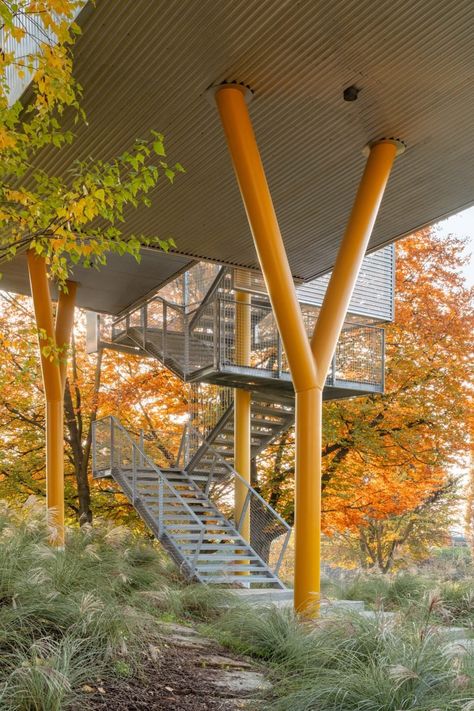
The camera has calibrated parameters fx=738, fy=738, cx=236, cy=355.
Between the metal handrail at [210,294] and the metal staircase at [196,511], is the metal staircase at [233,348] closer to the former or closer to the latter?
the metal handrail at [210,294]

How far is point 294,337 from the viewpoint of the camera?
9344mm

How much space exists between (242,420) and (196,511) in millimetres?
2180

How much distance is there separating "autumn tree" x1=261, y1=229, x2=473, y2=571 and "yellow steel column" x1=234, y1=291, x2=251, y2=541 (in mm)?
2755

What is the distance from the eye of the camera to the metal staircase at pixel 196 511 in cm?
1330

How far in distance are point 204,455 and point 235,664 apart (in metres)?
10.2

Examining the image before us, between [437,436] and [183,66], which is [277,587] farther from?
[183,66]

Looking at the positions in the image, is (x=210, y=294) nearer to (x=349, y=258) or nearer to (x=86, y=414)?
(x=86, y=414)

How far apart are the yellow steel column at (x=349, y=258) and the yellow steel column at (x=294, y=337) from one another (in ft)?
1.05

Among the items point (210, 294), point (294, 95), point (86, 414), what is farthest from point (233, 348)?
point (86, 414)

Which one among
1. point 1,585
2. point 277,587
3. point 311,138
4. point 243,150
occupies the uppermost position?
point 311,138

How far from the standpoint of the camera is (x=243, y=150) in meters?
9.08

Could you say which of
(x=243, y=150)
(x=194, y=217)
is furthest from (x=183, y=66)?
(x=194, y=217)

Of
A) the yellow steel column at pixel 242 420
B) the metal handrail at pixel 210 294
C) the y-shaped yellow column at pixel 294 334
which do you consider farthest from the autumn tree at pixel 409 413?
the y-shaped yellow column at pixel 294 334

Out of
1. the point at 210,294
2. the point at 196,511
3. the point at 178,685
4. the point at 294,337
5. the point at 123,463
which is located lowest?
the point at 178,685
